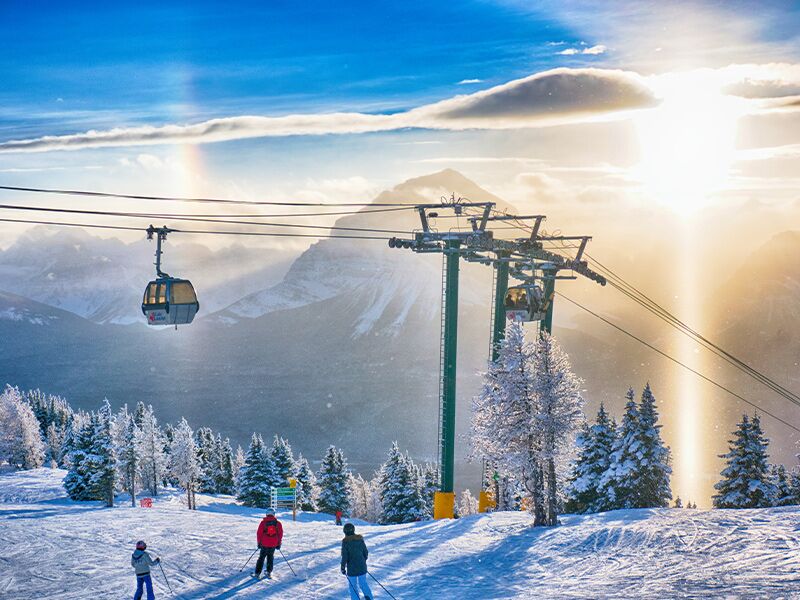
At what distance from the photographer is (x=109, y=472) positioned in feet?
217

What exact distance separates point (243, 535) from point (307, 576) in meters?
7.49

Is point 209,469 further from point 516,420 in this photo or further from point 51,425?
point 516,420

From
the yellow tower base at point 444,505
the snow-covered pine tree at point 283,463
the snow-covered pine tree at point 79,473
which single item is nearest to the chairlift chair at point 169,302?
the yellow tower base at point 444,505

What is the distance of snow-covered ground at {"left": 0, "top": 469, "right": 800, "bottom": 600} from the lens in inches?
760

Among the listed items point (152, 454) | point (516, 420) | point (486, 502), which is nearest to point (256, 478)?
point (152, 454)

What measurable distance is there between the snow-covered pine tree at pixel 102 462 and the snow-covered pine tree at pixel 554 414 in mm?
46890

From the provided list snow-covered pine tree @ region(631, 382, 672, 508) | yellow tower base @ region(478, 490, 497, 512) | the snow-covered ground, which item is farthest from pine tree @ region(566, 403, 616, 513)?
the snow-covered ground

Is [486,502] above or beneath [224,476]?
above

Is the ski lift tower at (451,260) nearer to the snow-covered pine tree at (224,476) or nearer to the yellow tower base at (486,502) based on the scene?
the yellow tower base at (486,502)

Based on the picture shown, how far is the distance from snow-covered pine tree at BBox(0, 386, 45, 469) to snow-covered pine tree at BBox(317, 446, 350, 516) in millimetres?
43470

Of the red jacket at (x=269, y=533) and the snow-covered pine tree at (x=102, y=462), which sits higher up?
the red jacket at (x=269, y=533)

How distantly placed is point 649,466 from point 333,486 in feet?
123

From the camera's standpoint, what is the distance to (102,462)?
65.8m

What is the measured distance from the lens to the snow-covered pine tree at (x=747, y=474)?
44.1m
